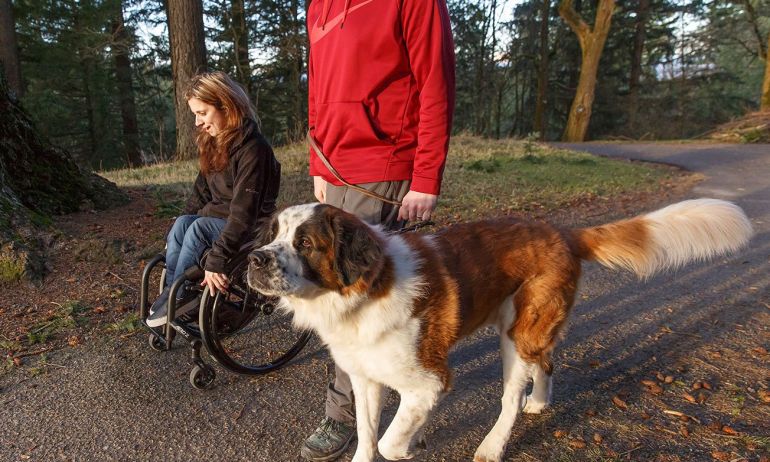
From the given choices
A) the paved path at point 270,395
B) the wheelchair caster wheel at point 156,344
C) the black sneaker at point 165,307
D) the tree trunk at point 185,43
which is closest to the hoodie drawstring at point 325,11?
the black sneaker at point 165,307

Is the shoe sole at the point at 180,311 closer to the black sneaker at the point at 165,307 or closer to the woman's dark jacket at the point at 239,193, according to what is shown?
the black sneaker at the point at 165,307

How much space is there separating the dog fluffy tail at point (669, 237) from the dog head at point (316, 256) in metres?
1.53

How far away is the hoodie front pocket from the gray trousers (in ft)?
0.79

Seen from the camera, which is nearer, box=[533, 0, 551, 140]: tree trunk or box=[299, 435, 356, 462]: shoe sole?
box=[299, 435, 356, 462]: shoe sole

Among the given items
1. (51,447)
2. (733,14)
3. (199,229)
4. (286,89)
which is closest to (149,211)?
(199,229)

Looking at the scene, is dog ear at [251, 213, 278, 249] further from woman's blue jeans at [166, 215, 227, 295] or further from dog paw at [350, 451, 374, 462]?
dog paw at [350, 451, 374, 462]

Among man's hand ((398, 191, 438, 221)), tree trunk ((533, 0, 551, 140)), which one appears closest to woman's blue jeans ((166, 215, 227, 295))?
man's hand ((398, 191, 438, 221))

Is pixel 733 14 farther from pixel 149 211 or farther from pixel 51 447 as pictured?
pixel 51 447

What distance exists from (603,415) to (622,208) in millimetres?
6221

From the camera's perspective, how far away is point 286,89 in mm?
25781

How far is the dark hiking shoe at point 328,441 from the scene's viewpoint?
283 cm

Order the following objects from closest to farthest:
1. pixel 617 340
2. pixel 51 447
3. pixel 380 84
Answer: pixel 380 84 < pixel 51 447 < pixel 617 340

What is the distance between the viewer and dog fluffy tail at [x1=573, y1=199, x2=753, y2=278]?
3.00 meters

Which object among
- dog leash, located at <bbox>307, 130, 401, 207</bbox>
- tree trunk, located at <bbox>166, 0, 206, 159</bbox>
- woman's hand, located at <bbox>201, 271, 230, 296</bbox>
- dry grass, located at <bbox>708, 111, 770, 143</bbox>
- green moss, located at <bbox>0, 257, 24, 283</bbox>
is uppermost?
tree trunk, located at <bbox>166, 0, 206, 159</bbox>
